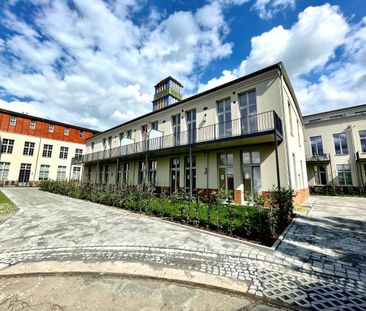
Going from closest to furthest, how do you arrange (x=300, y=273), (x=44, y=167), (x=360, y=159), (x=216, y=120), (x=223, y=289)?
(x=223, y=289), (x=300, y=273), (x=216, y=120), (x=360, y=159), (x=44, y=167)

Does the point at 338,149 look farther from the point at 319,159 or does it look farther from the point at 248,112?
the point at 248,112

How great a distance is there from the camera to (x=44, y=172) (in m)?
29.9

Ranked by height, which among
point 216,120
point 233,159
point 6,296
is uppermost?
point 216,120

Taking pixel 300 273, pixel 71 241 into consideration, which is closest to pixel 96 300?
pixel 71 241

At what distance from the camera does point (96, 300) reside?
2533 mm

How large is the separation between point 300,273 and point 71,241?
5.26 metres

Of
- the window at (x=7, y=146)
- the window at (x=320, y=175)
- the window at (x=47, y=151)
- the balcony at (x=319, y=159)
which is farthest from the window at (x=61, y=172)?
the window at (x=320, y=175)

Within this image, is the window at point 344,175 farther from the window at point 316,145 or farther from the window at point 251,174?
the window at point 251,174

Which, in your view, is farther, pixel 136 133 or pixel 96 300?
pixel 136 133

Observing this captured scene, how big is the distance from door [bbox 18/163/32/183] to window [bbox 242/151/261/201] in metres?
32.3

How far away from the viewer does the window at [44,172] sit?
2952 centimetres

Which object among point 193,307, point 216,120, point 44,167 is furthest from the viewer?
point 44,167

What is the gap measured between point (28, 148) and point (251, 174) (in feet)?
108

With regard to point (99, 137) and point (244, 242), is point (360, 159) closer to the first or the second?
point (244, 242)
